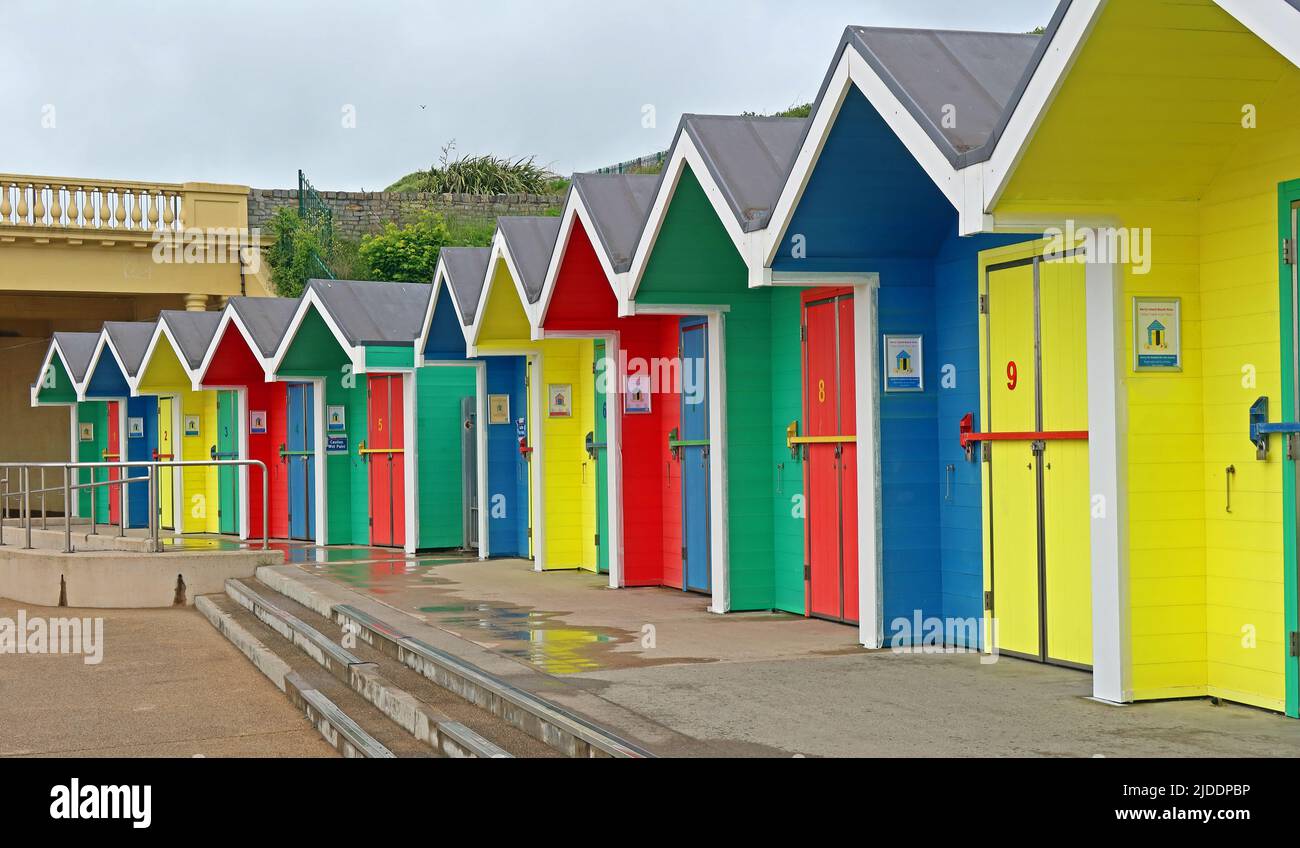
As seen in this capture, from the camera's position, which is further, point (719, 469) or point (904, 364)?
point (719, 469)

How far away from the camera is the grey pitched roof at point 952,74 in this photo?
702 cm

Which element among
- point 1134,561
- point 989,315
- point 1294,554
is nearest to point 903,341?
point 989,315

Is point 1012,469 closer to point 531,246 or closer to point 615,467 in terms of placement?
point 615,467

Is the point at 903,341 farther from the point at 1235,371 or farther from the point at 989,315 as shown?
the point at 1235,371

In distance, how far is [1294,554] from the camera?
6320 mm

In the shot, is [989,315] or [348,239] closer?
[989,315]

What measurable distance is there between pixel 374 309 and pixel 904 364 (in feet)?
34.1

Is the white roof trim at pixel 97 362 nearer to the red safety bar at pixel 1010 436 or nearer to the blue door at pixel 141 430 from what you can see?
the blue door at pixel 141 430

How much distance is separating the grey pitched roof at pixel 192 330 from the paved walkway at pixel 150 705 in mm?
8448

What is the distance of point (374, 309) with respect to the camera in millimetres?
18109

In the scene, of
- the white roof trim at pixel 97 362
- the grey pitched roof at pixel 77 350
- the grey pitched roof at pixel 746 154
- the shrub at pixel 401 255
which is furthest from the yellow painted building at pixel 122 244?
the grey pitched roof at pixel 746 154

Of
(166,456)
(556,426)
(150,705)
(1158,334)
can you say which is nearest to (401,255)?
(166,456)

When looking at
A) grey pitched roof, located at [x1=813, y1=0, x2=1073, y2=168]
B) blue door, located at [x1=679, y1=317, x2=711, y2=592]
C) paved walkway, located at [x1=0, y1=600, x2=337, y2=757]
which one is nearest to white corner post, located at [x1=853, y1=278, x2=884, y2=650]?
grey pitched roof, located at [x1=813, y1=0, x2=1073, y2=168]
